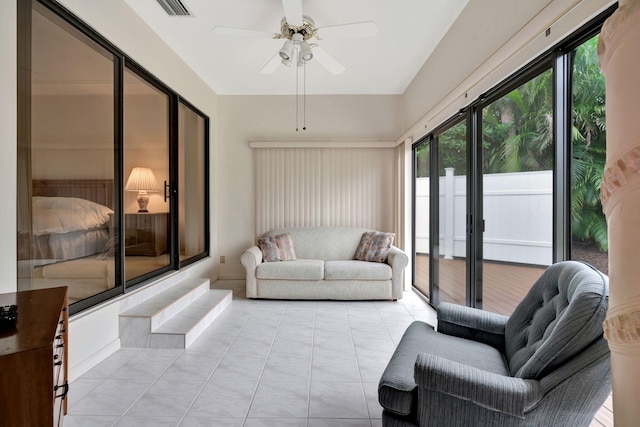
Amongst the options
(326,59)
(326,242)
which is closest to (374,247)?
(326,242)

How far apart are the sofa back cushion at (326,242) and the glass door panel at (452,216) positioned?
1289 millimetres

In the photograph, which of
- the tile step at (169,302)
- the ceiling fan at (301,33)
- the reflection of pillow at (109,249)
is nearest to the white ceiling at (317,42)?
the ceiling fan at (301,33)

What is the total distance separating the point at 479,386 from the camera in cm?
119

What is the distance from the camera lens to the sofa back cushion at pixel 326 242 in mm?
4621

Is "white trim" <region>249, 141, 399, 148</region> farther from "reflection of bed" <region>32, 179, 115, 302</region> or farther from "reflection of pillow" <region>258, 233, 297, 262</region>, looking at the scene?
"reflection of bed" <region>32, 179, 115, 302</region>

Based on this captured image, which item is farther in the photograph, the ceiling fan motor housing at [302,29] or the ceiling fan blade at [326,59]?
the ceiling fan blade at [326,59]

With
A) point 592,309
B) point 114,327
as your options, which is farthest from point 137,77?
point 592,309

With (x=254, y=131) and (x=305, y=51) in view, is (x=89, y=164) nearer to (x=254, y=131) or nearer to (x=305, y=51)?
(x=305, y=51)

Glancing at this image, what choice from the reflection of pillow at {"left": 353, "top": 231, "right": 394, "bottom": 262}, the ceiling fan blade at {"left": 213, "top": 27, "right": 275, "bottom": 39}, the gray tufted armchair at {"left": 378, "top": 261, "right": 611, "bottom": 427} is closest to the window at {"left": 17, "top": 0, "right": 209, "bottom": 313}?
the ceiling fan blade at {"left": 213, "top": 27, "right": 275, "bottom": 39}

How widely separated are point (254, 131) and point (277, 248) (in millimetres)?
1880

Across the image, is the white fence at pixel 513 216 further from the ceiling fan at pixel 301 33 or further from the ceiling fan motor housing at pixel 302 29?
the ceiling fan motor housing at pixel 302 29

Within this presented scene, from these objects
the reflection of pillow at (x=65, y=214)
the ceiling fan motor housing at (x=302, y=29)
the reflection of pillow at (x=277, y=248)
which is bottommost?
the reflection of pillow at (x=277, y=248)

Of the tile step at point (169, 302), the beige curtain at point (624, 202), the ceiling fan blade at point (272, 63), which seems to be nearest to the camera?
the beige curtain at point (624, 202)

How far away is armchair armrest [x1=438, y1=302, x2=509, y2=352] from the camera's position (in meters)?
1.83
